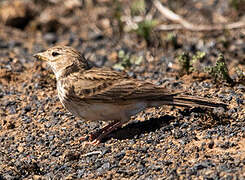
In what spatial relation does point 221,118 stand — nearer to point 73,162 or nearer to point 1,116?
point 73,162

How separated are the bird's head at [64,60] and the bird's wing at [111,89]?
14.6 inches

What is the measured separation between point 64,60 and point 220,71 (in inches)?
114

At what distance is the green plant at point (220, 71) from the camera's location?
8828 millimetres

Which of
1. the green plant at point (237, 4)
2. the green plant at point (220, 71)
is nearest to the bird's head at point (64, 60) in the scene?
the green plant at point (220, 71)

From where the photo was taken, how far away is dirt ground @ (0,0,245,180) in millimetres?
7031

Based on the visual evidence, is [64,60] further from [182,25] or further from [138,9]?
[138,9]

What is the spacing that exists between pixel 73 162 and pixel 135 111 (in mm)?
1261

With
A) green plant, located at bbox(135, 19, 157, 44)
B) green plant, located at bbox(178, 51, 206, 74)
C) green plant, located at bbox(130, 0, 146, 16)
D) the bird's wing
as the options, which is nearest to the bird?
the bird's wing

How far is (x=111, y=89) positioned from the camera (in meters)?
7.61

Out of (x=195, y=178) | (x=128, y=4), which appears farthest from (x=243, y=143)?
(x=128, y=4)

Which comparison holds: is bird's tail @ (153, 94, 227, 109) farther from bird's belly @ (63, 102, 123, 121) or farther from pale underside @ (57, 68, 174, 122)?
bird's belly @ (63, 102, 123, 121)

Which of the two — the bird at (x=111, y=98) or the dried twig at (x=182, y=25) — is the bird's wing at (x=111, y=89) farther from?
the dried twig at (x=182, y=25)

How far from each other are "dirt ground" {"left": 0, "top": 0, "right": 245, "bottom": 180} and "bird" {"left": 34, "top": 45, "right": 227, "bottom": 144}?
0.24 m

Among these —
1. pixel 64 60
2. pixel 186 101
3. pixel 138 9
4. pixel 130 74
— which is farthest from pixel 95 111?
pixel 138 9
